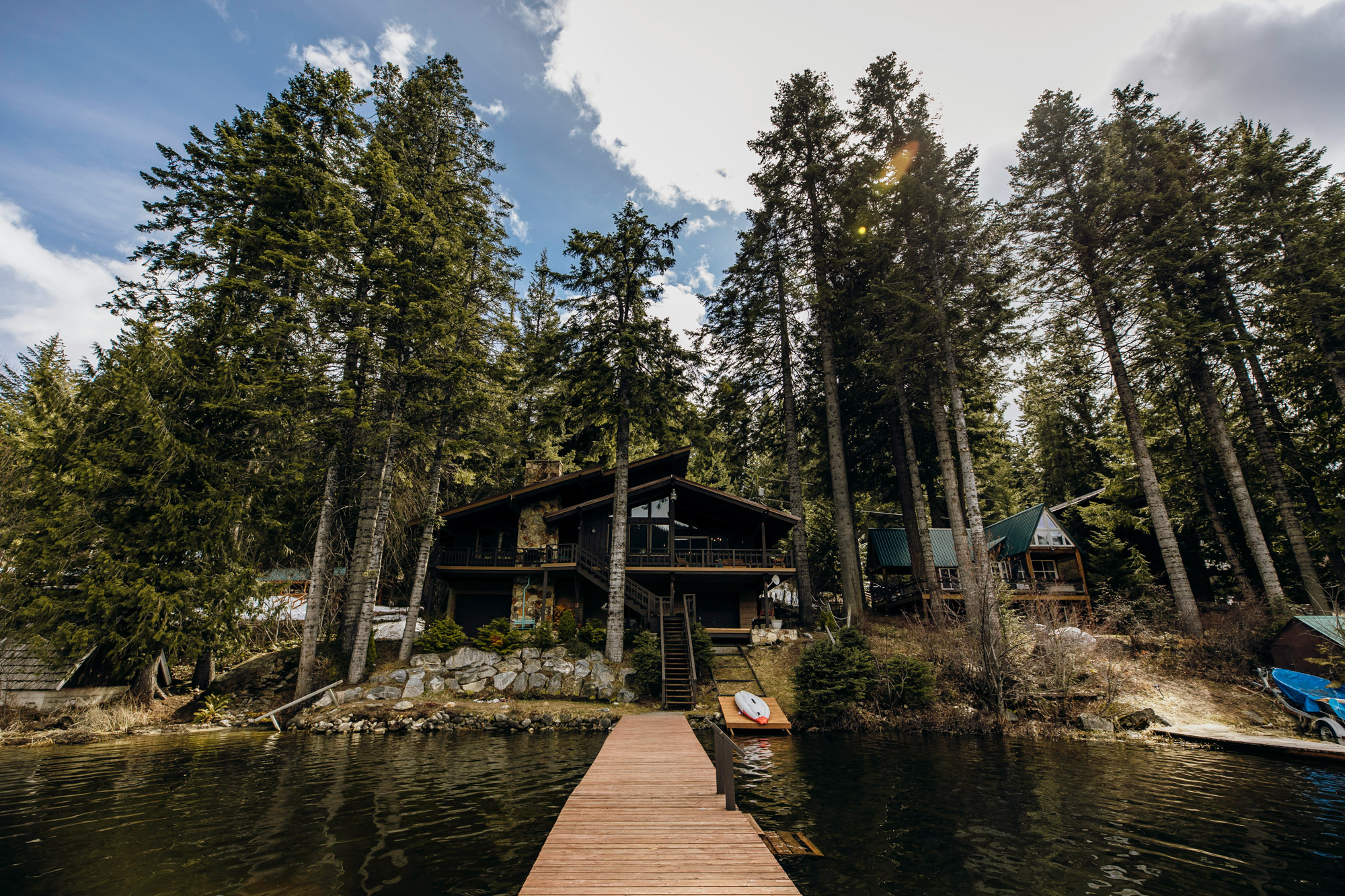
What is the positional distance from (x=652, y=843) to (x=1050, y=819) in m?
6.87

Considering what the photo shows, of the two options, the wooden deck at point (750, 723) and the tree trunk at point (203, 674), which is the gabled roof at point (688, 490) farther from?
the tree trunk at point (203, 674)

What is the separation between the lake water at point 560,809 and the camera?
595cm

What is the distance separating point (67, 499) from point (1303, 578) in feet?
125

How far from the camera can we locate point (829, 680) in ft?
50.1

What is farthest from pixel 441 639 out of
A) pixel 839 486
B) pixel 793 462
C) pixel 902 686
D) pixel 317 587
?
pixel 839 486

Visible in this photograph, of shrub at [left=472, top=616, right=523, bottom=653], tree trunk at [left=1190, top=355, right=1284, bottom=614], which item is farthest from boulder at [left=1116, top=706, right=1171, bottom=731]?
shrub at [left=472, top=616, right=523, bottom=653]

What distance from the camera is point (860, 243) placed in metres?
21.0

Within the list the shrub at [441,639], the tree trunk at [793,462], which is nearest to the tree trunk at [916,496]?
the tree trunk at [793,462]

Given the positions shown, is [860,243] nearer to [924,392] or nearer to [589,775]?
[924,392]

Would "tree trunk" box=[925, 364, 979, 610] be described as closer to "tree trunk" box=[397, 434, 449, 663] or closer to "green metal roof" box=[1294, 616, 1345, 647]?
"green metal roof" box=[1294, 616, 1345, 647]

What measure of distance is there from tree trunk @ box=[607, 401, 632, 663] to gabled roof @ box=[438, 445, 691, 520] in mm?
1420

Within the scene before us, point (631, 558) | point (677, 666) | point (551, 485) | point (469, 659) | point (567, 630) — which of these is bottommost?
point (677, 666)

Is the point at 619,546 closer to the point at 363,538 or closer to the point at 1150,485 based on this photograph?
the point at 363,538

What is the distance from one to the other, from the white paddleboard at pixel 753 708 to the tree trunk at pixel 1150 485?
1494 centimetres
